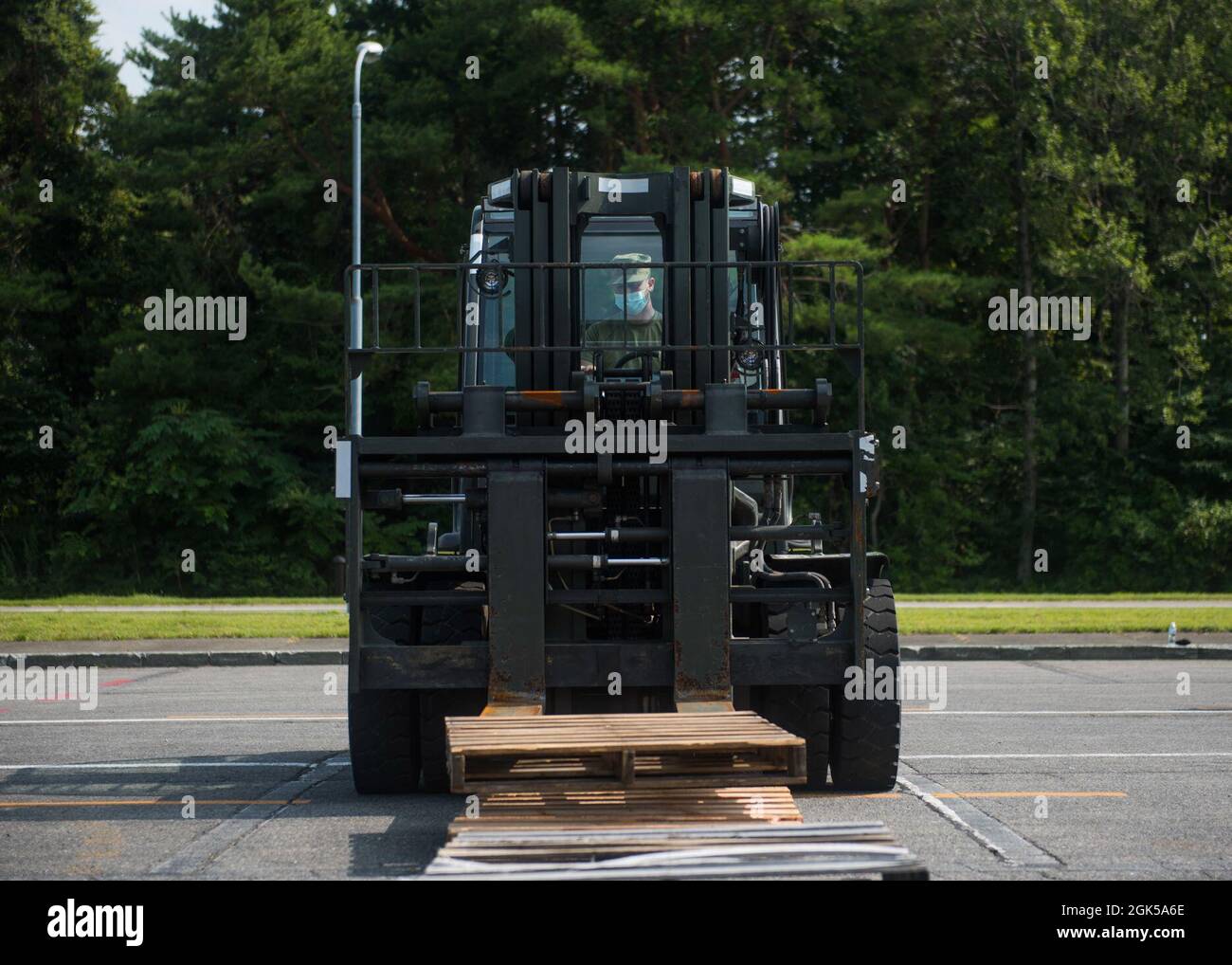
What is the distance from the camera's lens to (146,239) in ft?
130

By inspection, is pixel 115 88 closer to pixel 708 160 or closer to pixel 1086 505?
pixel 708 160

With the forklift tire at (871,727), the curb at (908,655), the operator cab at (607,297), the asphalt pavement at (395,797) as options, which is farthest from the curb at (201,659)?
the forklift tire at (871,727)

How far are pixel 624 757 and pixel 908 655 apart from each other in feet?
43.6

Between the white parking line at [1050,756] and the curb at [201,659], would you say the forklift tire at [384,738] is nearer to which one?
the white parking line at [1050,756]

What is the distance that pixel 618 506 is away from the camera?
29.4 feet

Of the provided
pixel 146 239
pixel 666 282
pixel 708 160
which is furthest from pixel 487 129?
pixel 666 282

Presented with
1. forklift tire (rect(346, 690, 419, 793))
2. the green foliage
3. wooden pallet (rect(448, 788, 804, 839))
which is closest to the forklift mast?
forklift tire (rect(346, 690, 419, 793))

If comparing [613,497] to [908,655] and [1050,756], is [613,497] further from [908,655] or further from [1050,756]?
[908,655]

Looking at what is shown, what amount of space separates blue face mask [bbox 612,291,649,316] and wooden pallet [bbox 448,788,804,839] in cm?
328

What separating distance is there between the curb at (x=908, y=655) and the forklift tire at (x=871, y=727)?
1097cm

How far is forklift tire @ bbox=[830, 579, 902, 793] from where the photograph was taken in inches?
348

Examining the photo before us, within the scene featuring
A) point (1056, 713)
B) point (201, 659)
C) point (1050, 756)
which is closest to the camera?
point (1050, 756)

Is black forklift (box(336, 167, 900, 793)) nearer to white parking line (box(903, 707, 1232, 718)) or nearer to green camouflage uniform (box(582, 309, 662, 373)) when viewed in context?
green camouflage uniform (box(582, 309, 662, 373))

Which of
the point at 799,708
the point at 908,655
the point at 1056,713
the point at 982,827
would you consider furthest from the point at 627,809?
the point at 908,655
